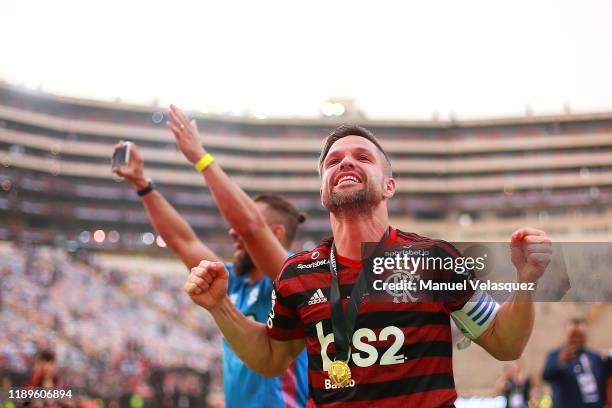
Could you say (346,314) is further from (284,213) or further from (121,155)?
(121,155)

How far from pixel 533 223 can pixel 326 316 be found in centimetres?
6718

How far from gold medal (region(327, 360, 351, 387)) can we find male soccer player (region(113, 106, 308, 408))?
0.67 meters

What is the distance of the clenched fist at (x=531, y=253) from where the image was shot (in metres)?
1.97

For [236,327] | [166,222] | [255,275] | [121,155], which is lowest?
[236,327]

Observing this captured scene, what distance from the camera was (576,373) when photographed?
270 inches

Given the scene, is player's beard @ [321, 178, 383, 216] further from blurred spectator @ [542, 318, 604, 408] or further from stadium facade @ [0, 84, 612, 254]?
stadium facade @ [0, 84, 612, 254]

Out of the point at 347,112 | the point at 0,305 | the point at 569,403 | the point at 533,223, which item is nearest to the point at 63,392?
the point at 569,403

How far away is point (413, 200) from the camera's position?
73.1 metres

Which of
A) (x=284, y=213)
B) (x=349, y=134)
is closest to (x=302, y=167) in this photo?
(x=284, y=213)

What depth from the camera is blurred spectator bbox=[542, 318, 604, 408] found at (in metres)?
6.74

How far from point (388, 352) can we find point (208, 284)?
68 centimetres

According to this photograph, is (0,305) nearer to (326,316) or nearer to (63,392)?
(63,392)

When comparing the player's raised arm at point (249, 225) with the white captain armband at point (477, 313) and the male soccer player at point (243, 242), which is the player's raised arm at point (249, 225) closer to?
the male soccer player at point (243, 242)

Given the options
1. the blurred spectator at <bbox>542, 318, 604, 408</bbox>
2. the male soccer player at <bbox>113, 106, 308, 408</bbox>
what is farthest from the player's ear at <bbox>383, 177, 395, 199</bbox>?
the blurred spectator at <bbox>542, 318, 604, 408</bbox>
